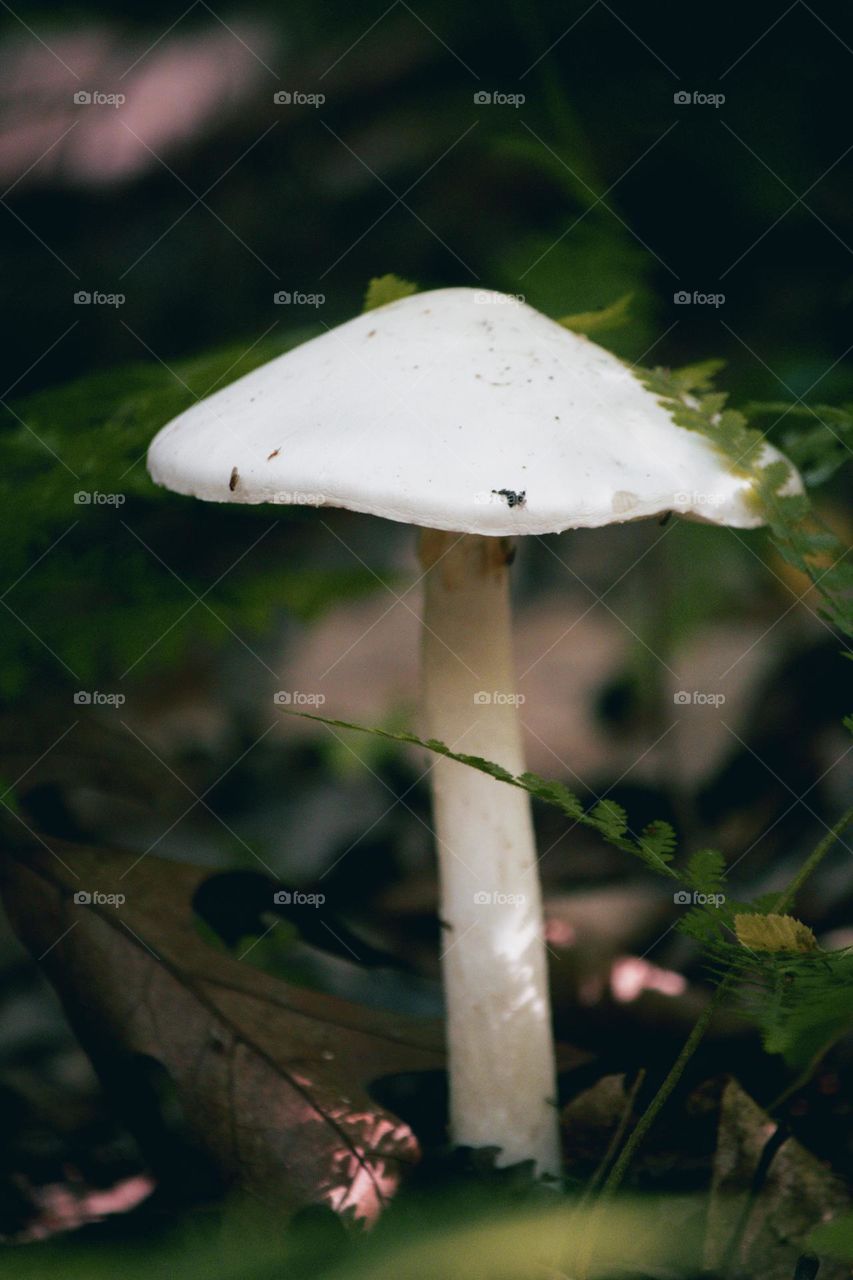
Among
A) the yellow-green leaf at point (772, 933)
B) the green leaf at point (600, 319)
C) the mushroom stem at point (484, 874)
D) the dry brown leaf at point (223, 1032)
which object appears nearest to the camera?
the yellow-green leaf at point (772, 933)

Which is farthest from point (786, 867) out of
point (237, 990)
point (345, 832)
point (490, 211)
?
point (490, 211)

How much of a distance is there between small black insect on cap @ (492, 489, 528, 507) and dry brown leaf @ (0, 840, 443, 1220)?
1091mm

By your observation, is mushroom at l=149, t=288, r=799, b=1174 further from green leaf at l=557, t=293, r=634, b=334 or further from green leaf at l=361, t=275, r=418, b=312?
green leaf at l=557, t=293, r=634, b=334

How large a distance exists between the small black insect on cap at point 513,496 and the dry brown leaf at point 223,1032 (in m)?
1.09

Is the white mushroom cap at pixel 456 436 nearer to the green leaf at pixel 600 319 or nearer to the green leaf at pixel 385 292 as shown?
the green leaf at pixel 385 292

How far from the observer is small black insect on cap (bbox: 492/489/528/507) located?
153 cm

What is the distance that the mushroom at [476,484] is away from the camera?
1559 millimetres

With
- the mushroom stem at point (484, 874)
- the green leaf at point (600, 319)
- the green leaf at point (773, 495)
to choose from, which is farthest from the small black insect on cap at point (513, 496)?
the green leaf at point (600, 319)

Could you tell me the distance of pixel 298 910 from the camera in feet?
7.79

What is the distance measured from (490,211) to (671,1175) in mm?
3577

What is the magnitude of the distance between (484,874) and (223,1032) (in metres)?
0.54

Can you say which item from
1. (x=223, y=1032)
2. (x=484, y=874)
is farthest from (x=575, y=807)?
(x=223, y=1032)

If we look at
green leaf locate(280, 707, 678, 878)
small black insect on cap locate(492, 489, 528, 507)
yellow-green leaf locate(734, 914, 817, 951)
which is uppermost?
small black insect on cap locate(492, 489, 528, 507)

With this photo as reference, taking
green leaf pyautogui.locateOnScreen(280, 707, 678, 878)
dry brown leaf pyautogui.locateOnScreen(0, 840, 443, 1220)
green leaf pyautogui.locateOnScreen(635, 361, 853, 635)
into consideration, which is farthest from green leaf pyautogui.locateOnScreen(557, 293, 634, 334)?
dry brown leaf pyautogui.locateOnScreen(0, 840, 443, 1220)
